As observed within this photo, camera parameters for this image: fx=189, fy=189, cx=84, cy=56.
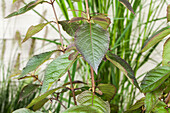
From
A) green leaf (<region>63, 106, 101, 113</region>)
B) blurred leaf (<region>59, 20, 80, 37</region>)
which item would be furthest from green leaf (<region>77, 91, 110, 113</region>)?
blurred leaf (<region>59, 20, 80, 37</region>)

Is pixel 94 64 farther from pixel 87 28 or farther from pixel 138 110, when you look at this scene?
pixel 138 110

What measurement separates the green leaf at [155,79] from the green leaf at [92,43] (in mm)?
105

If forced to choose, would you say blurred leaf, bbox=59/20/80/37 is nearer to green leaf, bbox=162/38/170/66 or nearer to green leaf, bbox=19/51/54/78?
green leaf, bbox=19/51/54/78

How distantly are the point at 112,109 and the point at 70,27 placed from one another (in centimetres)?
20

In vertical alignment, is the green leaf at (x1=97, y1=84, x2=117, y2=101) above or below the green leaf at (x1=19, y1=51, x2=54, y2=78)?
below

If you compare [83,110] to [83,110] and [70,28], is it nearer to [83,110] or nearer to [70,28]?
[83,110]

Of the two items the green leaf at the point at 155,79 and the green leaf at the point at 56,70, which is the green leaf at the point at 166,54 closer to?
the green leaf at the point at 155,79

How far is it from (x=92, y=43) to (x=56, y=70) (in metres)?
0.08

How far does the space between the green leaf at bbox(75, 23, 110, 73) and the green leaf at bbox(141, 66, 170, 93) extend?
0.10m

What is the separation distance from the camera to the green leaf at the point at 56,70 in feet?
0.93

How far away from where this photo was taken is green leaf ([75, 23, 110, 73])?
232mm

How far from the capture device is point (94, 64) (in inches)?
8.9

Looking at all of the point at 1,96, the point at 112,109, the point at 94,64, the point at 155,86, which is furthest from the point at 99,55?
the point at 1,96

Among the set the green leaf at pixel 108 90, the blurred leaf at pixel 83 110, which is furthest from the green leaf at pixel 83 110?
the green leaf at pixel 108 90
